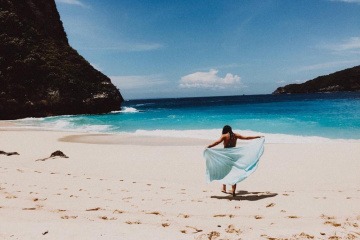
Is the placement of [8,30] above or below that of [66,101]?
above

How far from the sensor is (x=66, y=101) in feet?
166

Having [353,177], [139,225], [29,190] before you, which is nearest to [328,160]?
[353,177]

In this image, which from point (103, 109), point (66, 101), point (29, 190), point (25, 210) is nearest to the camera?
point (25, 210)

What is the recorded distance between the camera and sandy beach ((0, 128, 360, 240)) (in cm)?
441

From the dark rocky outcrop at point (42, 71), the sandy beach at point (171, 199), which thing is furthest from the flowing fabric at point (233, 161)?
the dark rocky outcrop at point (42, 71)

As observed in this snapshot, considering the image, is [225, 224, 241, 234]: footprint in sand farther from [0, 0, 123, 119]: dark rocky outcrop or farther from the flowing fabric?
[0, 0, 123, 119]: dark rocky outcrop

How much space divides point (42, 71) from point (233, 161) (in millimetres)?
49230

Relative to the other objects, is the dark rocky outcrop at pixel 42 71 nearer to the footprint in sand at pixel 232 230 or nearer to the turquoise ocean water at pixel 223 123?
the turquoise ocean water at pixel 223 123

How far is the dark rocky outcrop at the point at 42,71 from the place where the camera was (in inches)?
1762

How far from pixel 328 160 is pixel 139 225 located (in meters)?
9.64

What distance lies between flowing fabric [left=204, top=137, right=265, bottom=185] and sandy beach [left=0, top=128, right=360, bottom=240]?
0.51 metres

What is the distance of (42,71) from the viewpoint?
4931cm

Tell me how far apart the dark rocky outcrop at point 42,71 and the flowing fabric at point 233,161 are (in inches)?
1709

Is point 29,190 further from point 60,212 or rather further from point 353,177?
point 353,177
